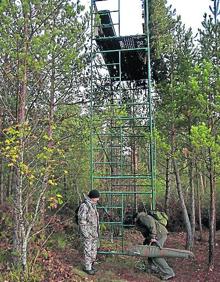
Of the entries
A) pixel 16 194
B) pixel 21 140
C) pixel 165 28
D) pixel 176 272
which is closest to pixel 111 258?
pixel 176 272

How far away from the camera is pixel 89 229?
8.27 m

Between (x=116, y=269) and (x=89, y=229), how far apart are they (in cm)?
127

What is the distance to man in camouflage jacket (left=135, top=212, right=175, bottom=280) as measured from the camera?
853 cm

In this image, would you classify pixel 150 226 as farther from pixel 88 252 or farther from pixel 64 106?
pixel 64 106

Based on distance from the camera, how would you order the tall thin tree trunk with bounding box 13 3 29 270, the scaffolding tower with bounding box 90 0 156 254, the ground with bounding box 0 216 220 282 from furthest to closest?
1. the scaffolding tower with bounding box 90 0 156 254
2. the ground with bounding box 0 216 220 282
3. the tall thin tree trunk with bounding box 13 3 29 270

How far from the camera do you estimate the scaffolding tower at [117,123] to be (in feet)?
31.6

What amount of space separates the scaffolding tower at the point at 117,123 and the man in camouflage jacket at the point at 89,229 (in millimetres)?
884

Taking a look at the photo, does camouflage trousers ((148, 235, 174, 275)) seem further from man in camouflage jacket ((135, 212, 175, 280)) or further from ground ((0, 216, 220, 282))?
ground ((0, 216, 220, 282))

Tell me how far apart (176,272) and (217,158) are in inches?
112

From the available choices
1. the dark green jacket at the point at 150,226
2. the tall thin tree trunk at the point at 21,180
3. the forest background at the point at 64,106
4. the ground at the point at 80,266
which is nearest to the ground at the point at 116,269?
the ground at the point at 80,266

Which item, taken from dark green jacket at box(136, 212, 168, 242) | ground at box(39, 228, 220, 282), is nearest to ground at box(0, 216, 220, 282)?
ground at box(39, 228, 220, 282)

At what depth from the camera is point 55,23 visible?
863 cm

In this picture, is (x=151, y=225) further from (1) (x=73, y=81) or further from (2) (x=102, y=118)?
(1) (x=73, y=81)

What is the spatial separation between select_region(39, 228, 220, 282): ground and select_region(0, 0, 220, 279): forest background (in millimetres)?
466
